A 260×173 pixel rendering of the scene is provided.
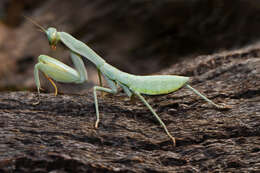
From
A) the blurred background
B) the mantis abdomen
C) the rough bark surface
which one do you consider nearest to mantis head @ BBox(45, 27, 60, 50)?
the rough bark surface

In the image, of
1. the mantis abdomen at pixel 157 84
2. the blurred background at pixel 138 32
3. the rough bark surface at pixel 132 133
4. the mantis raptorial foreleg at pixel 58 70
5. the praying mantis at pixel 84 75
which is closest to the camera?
the rough bark surface at pixel 132 133

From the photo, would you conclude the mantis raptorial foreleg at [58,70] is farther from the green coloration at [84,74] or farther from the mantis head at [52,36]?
the mantis head at [52,36]

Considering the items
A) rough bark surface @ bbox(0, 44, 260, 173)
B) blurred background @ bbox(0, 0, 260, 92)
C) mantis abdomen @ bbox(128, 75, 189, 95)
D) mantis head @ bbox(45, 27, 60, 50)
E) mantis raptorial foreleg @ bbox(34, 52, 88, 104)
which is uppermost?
blurred background @ bbox(0, 0, 260, 92)

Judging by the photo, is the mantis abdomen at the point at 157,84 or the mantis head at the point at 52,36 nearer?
the mantis abdomen at the point at 157,84

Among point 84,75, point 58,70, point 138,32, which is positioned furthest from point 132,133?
point 138,32

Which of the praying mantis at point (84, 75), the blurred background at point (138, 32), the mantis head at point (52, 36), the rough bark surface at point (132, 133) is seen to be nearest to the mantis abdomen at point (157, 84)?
the praying mantis at point (84, 75)

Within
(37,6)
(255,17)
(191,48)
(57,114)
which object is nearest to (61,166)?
(57,114)

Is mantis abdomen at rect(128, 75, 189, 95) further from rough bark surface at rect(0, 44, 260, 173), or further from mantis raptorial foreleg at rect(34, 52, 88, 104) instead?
mantis raptorial foreleg at rect(34, 52, 88, 104)
